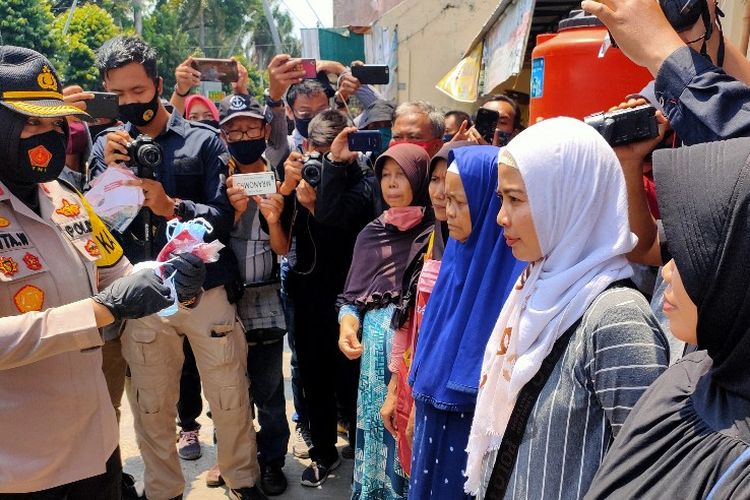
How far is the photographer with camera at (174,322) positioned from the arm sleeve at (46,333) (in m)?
1.16

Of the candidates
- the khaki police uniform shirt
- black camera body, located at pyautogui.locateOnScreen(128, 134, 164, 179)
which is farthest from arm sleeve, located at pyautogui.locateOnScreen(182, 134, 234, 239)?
the khaki police uniform shirt

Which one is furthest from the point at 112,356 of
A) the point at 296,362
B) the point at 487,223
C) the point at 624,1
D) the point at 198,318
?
the point at 624,1

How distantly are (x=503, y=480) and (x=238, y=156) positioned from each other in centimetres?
241

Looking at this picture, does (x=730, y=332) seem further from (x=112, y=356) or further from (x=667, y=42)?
(x=112, y=356)

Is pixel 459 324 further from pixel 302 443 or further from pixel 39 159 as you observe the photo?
pixel 302 443

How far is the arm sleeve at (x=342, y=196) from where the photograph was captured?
326 centimetres

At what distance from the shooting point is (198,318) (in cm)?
309

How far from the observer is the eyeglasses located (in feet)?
11.3

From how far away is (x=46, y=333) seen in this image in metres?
1.81

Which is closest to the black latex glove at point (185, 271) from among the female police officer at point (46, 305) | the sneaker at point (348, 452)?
the female police officer at point (46, 305)

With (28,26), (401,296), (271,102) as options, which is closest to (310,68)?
(271,102)

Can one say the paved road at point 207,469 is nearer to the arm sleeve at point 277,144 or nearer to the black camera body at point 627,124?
the arm sleeve at point 277,144

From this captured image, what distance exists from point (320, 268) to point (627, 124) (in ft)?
6.93

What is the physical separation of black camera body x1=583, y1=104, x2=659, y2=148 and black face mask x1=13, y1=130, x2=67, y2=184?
5.26 ft
